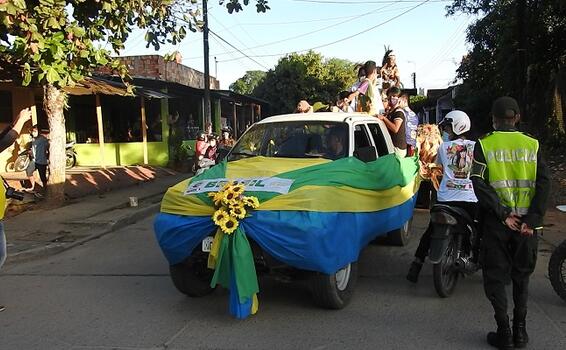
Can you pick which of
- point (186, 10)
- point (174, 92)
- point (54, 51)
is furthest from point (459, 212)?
point (174, 92)

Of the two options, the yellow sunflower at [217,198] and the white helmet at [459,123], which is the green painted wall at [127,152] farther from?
the white helmet at [459,123]

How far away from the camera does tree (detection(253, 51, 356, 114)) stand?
3916 centimetres

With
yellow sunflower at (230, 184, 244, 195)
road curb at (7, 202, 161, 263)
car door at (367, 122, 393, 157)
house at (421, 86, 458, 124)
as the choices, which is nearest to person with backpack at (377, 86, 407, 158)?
car door at (367, 122, 393, 157)

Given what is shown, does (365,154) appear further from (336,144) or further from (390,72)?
(390,72)

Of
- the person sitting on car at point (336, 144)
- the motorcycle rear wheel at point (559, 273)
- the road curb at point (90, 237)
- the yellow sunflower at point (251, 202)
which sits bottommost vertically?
the road curb at point (90, 237)

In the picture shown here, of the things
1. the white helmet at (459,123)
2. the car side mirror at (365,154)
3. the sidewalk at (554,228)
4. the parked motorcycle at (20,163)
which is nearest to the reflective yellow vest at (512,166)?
the white helmet at (459,123)

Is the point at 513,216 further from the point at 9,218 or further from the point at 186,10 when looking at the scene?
the point at 9,218

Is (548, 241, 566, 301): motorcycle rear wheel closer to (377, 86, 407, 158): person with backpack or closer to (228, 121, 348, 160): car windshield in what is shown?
(228, 121, 348, 160): car windshield

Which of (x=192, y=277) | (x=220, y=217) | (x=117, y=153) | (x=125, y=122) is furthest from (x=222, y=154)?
(x=125, y=122)

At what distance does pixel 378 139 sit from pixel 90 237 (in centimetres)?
529

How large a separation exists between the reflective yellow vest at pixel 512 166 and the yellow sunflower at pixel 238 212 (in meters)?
1.94

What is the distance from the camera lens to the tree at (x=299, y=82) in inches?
1542

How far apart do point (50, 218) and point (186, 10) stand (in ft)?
16.2

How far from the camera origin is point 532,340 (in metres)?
4.18
